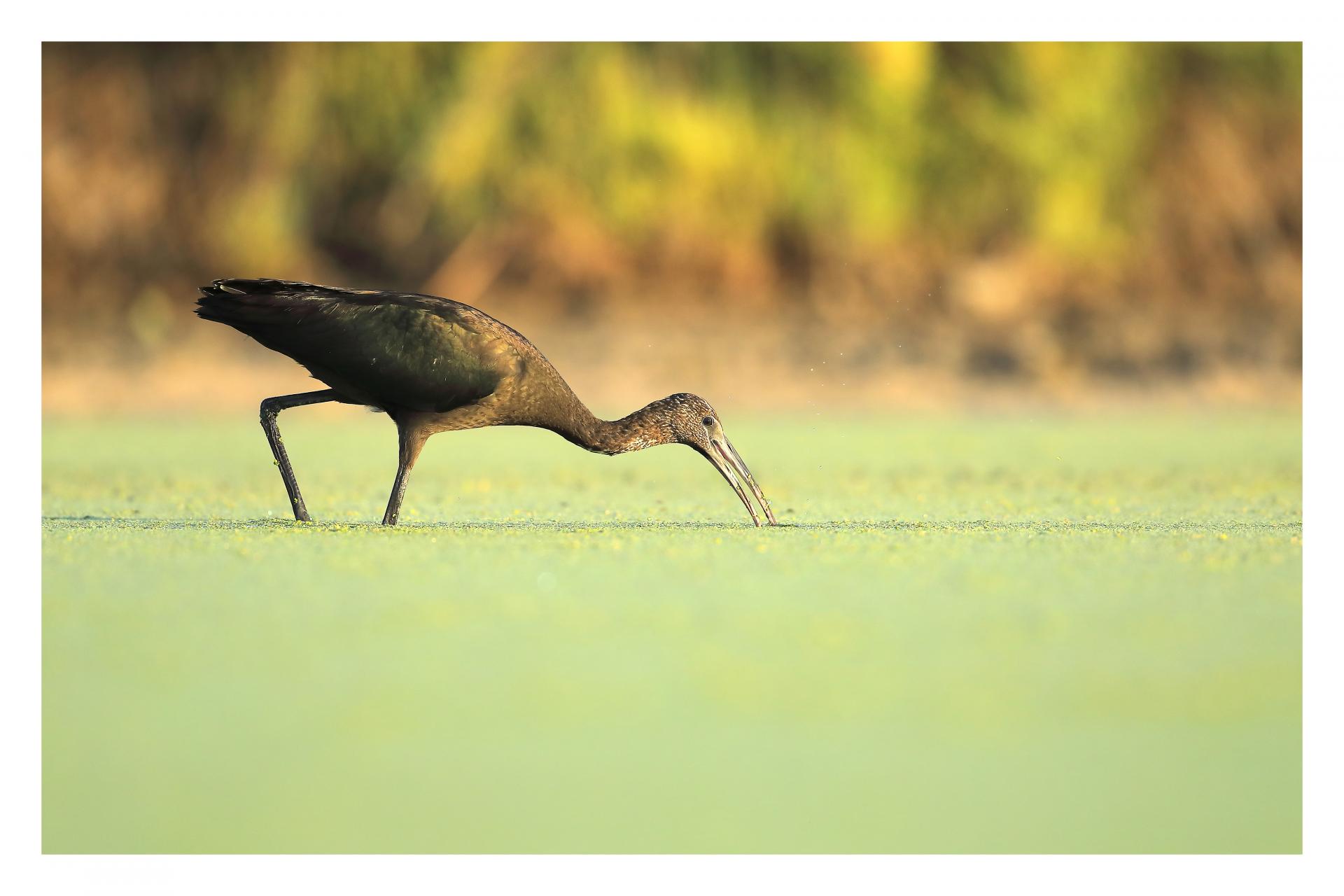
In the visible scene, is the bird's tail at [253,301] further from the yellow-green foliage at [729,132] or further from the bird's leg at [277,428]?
the yellow-green foliage at [729,132]

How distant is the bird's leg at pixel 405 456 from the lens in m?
8.53

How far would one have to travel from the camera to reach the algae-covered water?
412 cm

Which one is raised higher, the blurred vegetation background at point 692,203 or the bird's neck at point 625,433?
the blurred vegetation background at point 692,203

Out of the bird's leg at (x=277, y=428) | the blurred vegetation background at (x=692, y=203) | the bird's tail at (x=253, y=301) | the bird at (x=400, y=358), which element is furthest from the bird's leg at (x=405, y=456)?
the blurred vegetation background at (x=692, y=203)

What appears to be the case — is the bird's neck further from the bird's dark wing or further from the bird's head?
the bird's dark wing

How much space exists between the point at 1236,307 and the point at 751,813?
17287 mm

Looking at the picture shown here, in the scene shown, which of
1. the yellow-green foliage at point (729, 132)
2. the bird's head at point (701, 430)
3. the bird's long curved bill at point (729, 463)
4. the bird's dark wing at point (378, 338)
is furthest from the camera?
the yellow-green foliage at point (729, 132)

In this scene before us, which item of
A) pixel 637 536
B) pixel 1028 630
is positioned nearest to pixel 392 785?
pixel 1028 630

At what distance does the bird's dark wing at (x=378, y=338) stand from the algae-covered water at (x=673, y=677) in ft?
2.19

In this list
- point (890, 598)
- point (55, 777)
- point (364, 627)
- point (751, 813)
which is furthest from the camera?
point (890, 598)

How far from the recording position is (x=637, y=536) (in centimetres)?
821

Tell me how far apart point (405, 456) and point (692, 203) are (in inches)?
452

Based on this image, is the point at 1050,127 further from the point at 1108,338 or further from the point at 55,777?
the point at 55,777

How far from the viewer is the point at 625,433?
9.20 meters
